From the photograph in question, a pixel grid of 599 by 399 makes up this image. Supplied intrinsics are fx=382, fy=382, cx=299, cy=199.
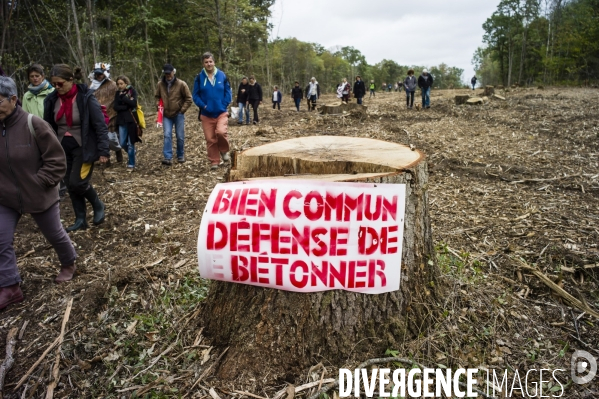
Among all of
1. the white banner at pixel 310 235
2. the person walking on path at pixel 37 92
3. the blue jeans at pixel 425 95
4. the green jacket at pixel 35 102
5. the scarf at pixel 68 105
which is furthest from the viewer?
the blue jeans at pixel 425 95

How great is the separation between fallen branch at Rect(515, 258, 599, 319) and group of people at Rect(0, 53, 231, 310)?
408 centimetres

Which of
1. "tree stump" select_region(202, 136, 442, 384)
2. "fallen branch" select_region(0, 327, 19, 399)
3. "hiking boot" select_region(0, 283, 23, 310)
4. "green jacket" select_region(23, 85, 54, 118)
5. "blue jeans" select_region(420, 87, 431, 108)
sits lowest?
"fallen branch" select_region(0, 327, 19, 399)

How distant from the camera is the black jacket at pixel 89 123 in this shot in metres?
4.19

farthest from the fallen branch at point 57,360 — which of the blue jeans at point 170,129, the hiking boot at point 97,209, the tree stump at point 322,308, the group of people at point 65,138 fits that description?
the blue jeans at point 170,129

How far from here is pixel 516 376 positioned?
2246 millimetres

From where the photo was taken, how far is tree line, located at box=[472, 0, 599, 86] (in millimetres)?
35238

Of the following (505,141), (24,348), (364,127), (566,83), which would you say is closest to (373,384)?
(24,348)

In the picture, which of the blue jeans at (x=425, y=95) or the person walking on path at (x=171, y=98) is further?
the blue jeans at (x=425, y=95)

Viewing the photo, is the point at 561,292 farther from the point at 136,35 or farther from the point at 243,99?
the point at 136,35

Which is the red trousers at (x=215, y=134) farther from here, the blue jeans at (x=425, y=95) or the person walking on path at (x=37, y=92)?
the blue jeans at (x=425, y=95)

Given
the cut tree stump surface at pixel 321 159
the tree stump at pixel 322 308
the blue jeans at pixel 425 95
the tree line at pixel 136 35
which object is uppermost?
the tree line at pixel 136 35

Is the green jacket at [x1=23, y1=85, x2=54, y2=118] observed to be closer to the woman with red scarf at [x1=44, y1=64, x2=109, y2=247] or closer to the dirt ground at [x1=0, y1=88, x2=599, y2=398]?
the dirt ground at [x1=0, y1=88, x2=599, y2=398]

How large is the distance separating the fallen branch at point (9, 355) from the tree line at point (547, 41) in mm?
42530

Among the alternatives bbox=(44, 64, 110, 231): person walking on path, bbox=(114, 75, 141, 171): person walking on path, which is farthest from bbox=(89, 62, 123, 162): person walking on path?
bbox=(44, 64, 110, 231): person walking on path
